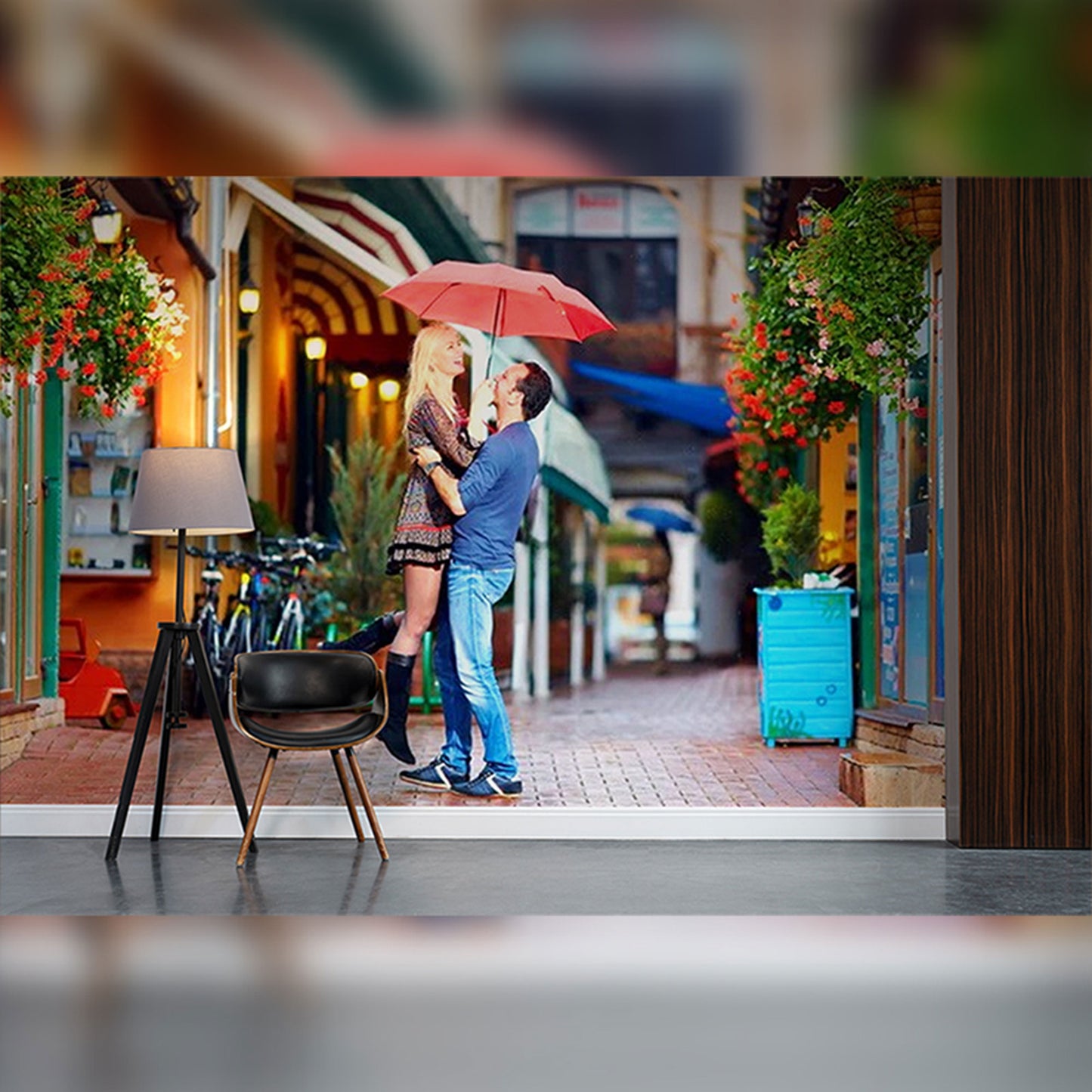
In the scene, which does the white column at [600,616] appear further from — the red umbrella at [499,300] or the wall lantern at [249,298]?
the wall lantern at [249,298]

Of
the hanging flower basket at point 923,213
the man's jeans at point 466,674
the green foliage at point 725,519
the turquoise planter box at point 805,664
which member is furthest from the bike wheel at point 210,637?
the hanging flower basket at point 923,213

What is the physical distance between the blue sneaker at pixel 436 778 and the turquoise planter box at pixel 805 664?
4.30ft

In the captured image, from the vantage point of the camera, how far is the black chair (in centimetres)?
585

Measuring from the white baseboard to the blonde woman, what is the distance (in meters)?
0.36

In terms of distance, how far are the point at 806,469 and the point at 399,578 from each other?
1.78m

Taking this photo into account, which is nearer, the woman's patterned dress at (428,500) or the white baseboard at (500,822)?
the white baseboard at (500,822)

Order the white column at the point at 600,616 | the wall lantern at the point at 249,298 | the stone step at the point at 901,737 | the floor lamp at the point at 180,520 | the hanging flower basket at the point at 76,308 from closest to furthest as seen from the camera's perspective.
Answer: the floor lamp at the point at 180,520 → the hanging flower basket at the point at 76,308 → the stone step at the point at 901,737 → the wall lantern at the point at 249,298 → the white column at the point at 600,616

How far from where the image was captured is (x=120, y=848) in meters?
6.12

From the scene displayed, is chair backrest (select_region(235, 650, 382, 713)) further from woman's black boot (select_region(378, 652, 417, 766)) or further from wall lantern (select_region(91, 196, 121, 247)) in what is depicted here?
wall lantern (select_region(91, 196, 121, 247))

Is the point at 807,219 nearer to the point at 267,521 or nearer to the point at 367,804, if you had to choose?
the point at 267,521

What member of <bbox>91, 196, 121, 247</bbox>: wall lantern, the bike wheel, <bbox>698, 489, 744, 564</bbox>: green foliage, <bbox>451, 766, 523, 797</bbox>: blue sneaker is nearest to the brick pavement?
<bbox>451, 766, 523, 797</bbox>: blue sneaker

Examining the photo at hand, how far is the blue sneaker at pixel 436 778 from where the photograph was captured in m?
6.52
